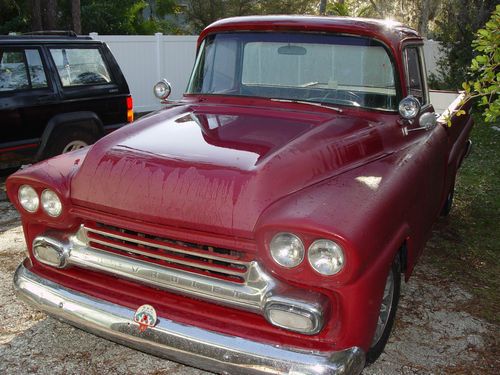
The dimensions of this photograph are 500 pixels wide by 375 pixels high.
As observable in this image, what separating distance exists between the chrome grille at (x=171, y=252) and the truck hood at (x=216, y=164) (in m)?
0.11

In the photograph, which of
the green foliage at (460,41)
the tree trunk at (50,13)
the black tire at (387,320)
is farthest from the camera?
the tree trunk at (50,13)

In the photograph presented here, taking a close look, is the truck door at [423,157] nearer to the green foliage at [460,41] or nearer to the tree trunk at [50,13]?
the green foliage at [460,41]

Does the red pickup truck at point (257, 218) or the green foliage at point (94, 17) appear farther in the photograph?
the green foliage at point (94, 17)

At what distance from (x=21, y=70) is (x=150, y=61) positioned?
6.95 m

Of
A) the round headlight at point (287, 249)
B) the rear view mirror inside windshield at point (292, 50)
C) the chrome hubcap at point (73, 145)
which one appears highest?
the rear view mirror inside windshield at point (292, 50)

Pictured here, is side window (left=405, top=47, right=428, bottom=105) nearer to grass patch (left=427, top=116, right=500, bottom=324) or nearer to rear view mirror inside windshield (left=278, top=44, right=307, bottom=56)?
rear view mirror inside windshield (left=278, top=44, right=307, bottom=56)

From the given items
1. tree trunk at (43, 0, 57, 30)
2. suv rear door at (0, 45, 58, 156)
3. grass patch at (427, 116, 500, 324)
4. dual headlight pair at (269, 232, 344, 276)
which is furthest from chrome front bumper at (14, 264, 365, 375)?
tree trunk at (43, 0, 57, 30)

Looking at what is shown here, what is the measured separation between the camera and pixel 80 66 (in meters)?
6.97

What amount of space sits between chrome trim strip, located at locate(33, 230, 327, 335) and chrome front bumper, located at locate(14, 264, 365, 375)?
0.48 ft

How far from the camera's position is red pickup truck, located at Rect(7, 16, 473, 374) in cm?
244

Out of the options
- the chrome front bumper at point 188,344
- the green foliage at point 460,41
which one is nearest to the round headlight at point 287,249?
the chrome front bumper at point 188,344

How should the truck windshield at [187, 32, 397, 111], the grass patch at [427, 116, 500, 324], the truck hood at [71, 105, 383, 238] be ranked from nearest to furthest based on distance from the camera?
1. the truck hood at [71, 105, 383, 238]
2. the truck windshield at [187, 32, 397, 111]
3. the grass patch at [427, 116, 500, 324]

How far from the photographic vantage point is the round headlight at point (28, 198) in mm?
3096

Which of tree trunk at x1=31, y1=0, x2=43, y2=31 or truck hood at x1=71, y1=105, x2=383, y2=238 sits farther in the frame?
tree trunk at x1=31, y1=0, x2=43, y2=31
